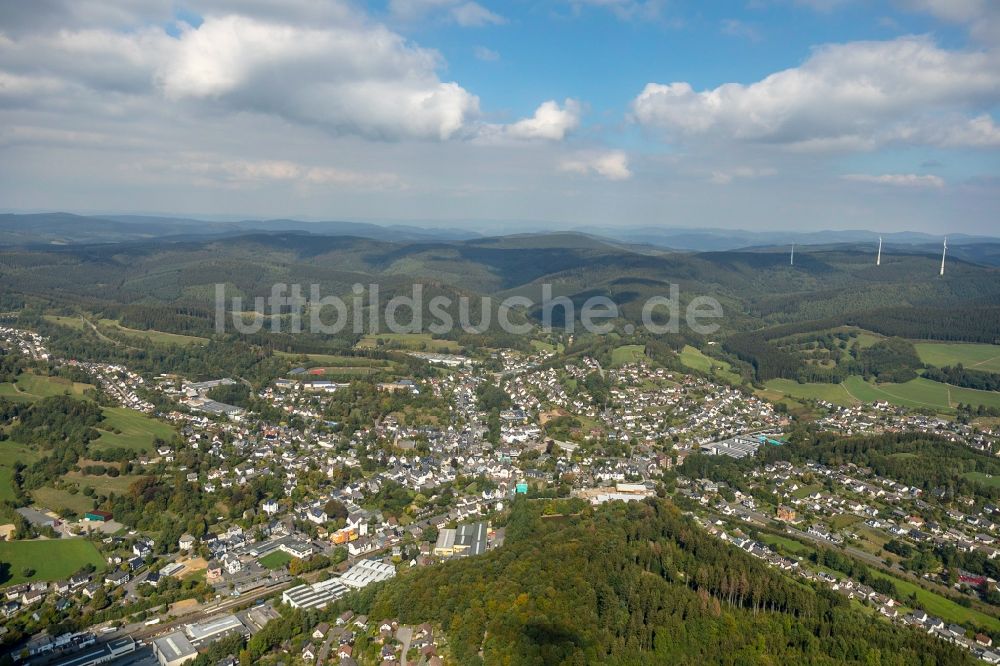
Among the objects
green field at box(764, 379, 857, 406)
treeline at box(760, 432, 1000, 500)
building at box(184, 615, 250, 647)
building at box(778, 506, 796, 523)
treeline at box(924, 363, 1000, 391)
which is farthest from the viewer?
treeline at box(924, 363, 1000, 391)

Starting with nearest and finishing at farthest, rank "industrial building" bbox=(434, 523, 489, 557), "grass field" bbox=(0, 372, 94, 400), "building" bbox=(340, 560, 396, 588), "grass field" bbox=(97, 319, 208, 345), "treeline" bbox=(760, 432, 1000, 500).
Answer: "building" bbox=(340, 560, 396, 588) < "industrial building" bbox=(434, 523, 489, 557) < "treeline" bbox=(760, 432, 1000, 500) < "grass field" bbox=(0, 372, 94, 400) < "grass field" bbox=(97, 319, 208, 345)

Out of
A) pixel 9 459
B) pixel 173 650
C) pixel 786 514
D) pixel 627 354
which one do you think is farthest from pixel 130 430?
pixel 627 354

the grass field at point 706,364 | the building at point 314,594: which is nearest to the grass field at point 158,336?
the building at point 314,594

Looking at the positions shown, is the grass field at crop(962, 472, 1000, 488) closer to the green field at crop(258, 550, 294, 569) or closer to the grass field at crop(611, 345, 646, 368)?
the grass field at crop(611, 345, 646, 368)

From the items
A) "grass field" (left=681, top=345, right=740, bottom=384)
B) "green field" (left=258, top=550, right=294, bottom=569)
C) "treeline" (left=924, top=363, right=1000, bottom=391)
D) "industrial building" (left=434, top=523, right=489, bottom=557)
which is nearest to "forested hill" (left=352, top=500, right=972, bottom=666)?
"industrial building" (left=434, top=523, right=489, bottom=557)

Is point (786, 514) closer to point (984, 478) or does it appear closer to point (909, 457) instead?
point (909, 457)
